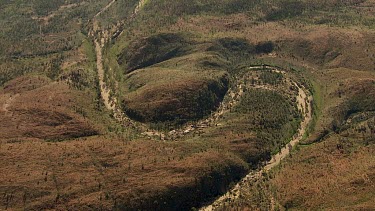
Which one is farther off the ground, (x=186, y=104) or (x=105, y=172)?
(x=186, y=104)

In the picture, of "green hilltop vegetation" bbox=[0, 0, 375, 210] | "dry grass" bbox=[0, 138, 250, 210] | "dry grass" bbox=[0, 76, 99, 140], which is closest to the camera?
"dry grass" bbox=[0, 138, 250, 210]

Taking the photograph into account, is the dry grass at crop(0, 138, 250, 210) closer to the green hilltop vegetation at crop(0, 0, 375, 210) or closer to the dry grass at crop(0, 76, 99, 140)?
the green hilltop vegetation at crop(0, 0, 375, 210)

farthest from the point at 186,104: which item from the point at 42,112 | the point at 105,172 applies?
the point at 42,112

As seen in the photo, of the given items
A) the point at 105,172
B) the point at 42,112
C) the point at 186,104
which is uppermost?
the point at 42,112

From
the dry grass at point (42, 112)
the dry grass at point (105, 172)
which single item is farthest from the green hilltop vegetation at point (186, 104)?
the dry grass at point (42, 112)

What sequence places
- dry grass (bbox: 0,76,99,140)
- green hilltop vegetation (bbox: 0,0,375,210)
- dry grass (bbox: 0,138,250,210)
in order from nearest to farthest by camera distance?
Answer: 1. dry grass (bbox: 0,138,250,210)
2. green hilltop vegetation (bbox: 0,0,375,210)
3. dry grass (bbox: 0,76,99,140)

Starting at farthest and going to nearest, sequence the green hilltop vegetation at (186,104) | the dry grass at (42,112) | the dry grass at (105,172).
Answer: the dry grass at (42,112), the green hilltop vegetation at (186,104), the dry grass at (105,172)

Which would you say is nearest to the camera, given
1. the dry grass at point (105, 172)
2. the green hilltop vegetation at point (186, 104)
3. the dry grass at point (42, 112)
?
the dry grass at point (105, 172)

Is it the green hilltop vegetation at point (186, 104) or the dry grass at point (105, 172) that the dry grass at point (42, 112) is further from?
the dry grass at point (105, 172)

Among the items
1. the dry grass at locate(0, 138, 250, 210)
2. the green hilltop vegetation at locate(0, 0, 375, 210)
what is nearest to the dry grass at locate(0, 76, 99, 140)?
the green hilltop vegetation at locate(0, 0, 375, 210)

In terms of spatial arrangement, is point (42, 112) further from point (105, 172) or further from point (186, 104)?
point (186, 104)
